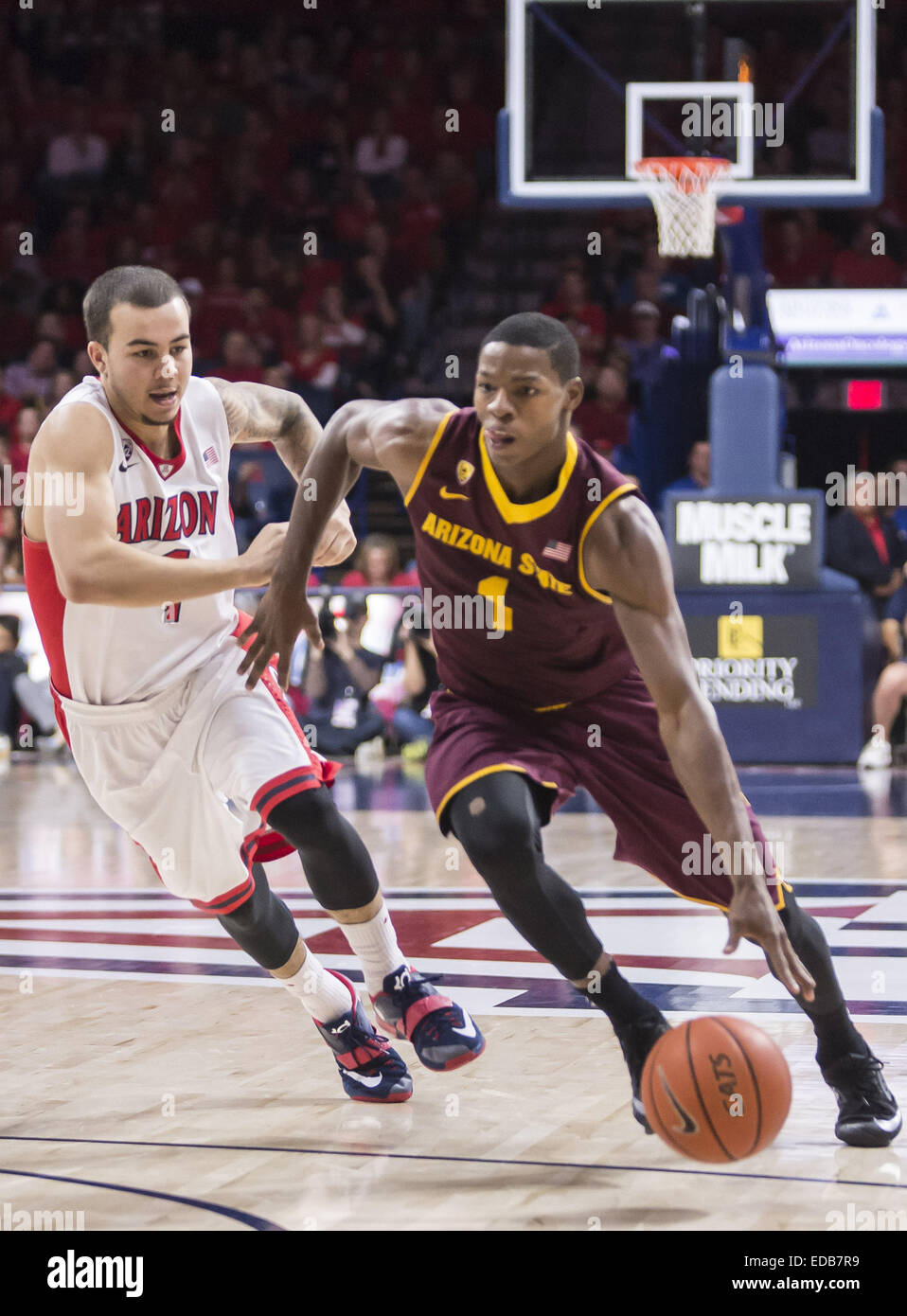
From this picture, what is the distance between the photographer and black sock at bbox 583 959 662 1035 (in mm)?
3455

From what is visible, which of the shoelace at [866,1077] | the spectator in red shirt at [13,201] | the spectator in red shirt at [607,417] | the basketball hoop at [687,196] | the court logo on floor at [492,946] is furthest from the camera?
the spectator in red shirt at [13,201]

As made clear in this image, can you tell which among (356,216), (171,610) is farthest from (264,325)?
(171,610)

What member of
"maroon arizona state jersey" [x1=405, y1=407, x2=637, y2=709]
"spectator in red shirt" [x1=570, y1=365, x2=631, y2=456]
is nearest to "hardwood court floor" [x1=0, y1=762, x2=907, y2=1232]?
"maroon arizona state jersey" [x1=405, y1=407, x2=637, y2=709]

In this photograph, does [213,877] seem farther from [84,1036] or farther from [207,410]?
[207,410]

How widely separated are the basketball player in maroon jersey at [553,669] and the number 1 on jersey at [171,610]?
34cm

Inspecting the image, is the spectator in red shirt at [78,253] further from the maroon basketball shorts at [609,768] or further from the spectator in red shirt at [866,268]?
the maroon basketball shorts at [609,768]

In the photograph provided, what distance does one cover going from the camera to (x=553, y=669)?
3.60m

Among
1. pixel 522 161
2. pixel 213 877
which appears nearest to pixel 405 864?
pixel 213 877

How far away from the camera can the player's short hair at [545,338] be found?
3.39 meters

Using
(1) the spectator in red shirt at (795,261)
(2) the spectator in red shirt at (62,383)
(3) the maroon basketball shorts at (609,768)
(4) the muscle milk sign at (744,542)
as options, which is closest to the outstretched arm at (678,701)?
(3) the maroon basketball shorts at (609,768)

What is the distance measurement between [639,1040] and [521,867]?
426mm

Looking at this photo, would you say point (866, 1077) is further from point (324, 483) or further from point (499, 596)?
point (324, 483)

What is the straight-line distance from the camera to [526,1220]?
290 centimetres
